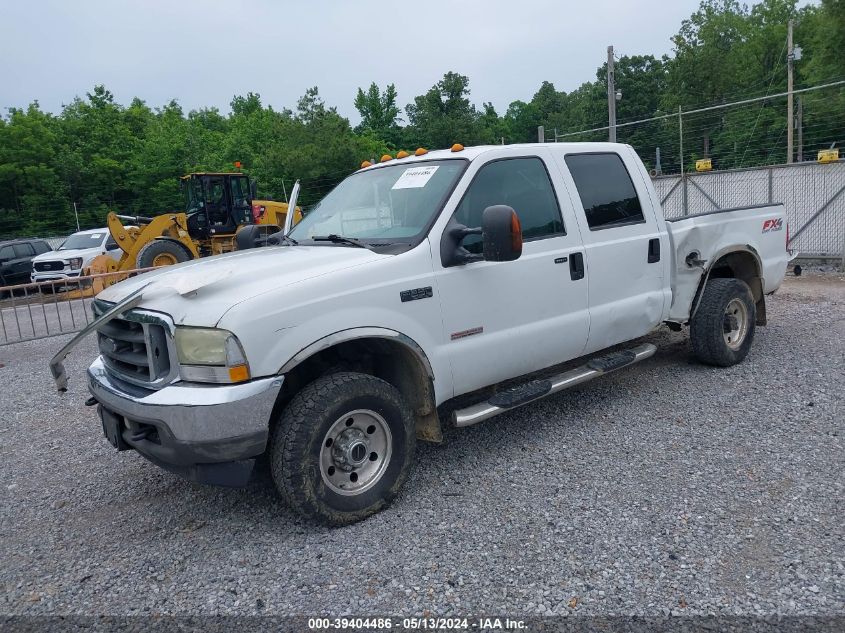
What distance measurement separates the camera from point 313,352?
3457 mm

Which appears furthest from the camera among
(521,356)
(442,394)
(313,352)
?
(521,356)

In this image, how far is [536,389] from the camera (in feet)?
14.7

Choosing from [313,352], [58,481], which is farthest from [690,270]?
[58,481]

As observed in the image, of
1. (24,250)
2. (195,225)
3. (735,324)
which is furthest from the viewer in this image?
(24,250)

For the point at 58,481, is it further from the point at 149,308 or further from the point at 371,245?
the point at 371,245

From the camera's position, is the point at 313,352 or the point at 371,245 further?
the point at 371,245

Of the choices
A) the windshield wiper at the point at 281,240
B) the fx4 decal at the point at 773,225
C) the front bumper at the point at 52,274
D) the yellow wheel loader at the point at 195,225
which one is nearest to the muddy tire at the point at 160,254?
the yellow wheel loader at the point at 195,225

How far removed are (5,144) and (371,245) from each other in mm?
40401

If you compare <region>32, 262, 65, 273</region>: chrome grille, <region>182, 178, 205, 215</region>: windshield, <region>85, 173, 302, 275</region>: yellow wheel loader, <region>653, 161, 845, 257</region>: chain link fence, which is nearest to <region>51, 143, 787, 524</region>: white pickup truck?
<region>653, 161, 845, 257</region>: chain link fence

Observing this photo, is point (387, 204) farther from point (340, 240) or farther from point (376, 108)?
point (376, 108)

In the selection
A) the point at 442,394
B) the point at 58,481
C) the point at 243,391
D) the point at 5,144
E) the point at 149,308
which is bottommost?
the point at 58,481

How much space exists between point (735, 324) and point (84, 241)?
64.5 ft

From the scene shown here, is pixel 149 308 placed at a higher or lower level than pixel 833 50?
lower

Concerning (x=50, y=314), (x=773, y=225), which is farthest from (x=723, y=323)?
(x=50, y=314)
